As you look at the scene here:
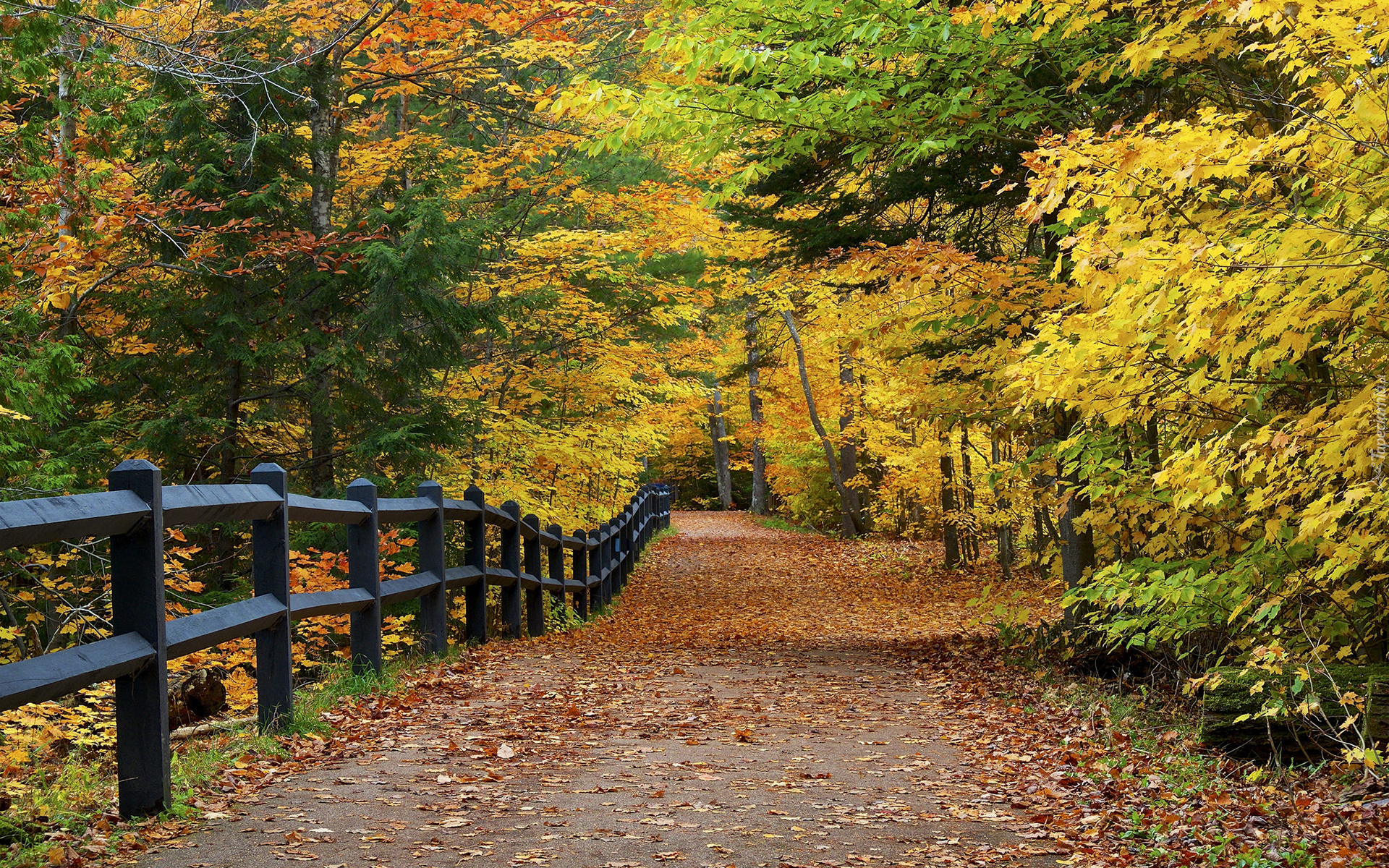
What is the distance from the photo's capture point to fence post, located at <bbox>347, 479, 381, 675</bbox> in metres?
6.95

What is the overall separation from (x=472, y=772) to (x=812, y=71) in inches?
189

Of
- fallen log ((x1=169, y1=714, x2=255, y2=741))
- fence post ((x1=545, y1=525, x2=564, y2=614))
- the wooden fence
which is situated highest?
the wooden fence

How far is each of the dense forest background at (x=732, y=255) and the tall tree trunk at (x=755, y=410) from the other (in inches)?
345

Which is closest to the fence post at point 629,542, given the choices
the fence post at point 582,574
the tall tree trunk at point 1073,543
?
the fence post at point 582,574

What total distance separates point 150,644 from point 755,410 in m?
33.4

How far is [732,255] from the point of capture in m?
18.7

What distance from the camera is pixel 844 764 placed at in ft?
18.4

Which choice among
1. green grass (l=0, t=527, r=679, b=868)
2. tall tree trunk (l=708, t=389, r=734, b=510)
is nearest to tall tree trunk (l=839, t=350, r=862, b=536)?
tall tree trunk (l=708, t=389, r=734, b=510)

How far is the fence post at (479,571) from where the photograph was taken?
9.41 meters

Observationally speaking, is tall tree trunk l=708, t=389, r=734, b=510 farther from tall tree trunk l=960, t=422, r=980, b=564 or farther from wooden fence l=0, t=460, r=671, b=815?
wooden fence l=0, t=460, r=671, b=815


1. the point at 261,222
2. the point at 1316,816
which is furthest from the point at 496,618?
the point at 1316,816

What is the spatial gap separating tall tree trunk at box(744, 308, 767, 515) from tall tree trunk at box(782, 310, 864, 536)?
101 centimetres

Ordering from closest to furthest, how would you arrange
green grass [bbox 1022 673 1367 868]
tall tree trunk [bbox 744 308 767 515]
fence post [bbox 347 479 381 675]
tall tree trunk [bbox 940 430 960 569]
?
Result: green grass [bbox 1022 673 1367 868] → fence post [bbox 347 479 381 675] → tall tree trunk [bbox 940 430 960 569] → tall tree trunk [bbox 744 308 767 515]

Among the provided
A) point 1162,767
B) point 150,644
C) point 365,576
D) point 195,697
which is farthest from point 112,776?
point 1162,767
